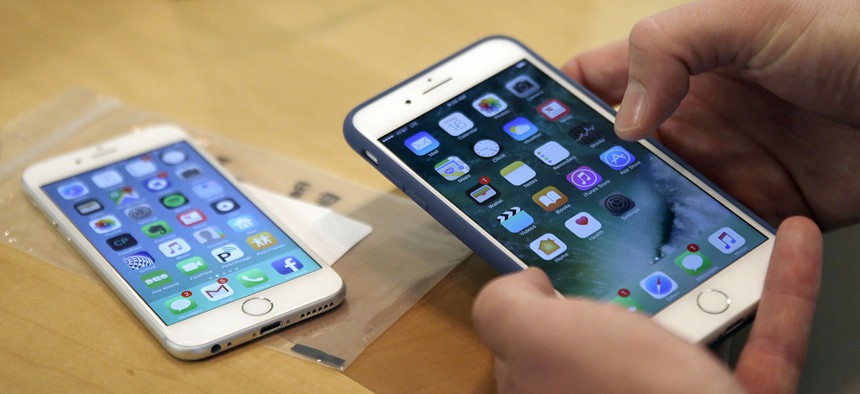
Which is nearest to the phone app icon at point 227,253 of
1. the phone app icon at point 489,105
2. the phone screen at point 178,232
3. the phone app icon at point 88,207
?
the phone screen at point 178,232

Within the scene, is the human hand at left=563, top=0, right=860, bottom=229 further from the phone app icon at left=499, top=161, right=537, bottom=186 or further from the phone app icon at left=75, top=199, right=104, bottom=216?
the phone app icon at left=75, top=199, right=104, bottom=216

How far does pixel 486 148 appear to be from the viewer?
0.75 metres

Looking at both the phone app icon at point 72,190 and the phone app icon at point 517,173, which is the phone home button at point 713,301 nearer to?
the phone app icon at point 517,173

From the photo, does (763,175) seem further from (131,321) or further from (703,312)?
(131,321)

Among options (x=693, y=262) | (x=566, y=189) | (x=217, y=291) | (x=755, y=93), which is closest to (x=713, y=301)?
(x=693, y=262)

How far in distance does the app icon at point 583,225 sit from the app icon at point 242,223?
0.25 metres

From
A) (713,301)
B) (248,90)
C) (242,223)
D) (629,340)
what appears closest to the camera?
(629,340)

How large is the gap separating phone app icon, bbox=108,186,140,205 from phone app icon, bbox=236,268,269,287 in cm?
13

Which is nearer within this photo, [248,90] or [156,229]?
[156,229]

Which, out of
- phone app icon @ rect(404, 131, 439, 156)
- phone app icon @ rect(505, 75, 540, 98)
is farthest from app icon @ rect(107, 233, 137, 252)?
phone app icon @ rect(505, 75, 540, 98)

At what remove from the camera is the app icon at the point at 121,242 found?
0.73 m

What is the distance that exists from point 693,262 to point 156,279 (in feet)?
1.27

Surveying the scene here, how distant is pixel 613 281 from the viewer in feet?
2.19

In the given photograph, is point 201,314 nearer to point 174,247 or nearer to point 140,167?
point 174,247
